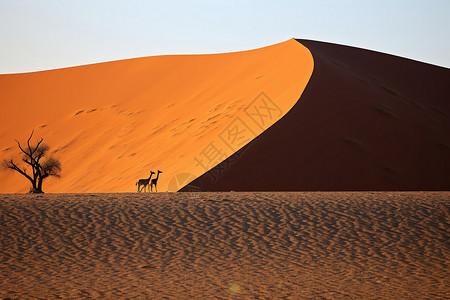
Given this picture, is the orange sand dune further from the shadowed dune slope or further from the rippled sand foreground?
the rippled sand foreground

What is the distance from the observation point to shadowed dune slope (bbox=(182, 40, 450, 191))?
18.5m

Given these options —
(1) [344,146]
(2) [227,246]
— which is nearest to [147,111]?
(1) [344,146]

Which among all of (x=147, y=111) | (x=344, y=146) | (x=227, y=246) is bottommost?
(x=227, y=246)

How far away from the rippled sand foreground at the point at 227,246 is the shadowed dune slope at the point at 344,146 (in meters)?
3.45

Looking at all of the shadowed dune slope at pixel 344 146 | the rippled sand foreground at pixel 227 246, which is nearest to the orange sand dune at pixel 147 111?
the shadowed dune slope at pixel 344 146

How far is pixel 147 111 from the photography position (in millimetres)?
37031

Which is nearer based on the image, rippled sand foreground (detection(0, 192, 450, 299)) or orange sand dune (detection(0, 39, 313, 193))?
rippled sand foreground (detection(0, 192, 450, 299))

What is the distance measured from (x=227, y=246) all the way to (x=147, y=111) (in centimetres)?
2745

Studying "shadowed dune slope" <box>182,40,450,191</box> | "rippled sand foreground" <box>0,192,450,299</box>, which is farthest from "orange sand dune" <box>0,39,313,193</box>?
"rippled sand foreground" <box>0,192,450,299</box>

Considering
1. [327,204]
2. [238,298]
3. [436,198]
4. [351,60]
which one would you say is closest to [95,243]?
[238,298]

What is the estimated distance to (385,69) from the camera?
2952cm

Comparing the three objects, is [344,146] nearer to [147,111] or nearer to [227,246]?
[227,246]

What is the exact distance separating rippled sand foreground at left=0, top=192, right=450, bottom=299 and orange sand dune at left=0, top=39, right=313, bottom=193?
6.34 metres

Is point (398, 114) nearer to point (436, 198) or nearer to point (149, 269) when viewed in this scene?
point (436, 198)
